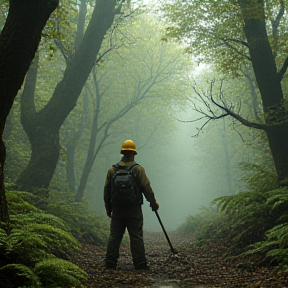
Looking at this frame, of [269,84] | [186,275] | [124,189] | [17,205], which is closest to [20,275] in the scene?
[17,205]

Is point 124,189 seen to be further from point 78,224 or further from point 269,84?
point 269,84

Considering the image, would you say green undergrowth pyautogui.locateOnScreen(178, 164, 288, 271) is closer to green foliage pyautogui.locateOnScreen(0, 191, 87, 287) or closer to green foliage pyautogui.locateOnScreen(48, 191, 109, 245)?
green foliage pyautogui.locateOnScreen(0, 191, 87, 287)

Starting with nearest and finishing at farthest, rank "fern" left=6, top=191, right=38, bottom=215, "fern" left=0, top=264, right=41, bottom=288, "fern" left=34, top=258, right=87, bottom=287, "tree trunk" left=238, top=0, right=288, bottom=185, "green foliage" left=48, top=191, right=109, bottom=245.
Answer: "fern" left=0, top=264, right=41, bottom=288
"fern" left=34, top=258, right=87, bottom=287
"fern" left=6, top=191, right=38, bottom=215
"tree trunk" left=238, top=0, right=288, bottom=185
"green foliage" left=48, top=191, right=109, bottom=245

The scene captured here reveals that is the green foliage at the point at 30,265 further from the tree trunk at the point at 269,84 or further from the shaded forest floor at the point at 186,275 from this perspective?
the tree trunk at the point at 269,84

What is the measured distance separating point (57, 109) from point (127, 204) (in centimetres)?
496

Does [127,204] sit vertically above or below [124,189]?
below

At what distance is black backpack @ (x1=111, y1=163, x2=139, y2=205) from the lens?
6531 mm

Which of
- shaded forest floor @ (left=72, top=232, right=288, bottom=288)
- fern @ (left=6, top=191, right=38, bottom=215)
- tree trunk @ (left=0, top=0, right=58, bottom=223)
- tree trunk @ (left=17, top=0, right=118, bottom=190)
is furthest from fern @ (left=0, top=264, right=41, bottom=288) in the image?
tree trunk @ (left=17, top=0, right=118, bottom=190)

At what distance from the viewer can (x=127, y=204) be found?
6.64 metres

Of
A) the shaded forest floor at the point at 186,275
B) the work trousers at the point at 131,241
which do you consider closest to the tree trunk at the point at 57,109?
the shaded forest floor at the point at 186,275

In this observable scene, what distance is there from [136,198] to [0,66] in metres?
3.43

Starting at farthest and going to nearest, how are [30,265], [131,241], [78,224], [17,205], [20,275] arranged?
[78,224] < [131,241] < [17,205] < [30,265] < [20,275]

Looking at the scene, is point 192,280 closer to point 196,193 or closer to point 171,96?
point 171,96

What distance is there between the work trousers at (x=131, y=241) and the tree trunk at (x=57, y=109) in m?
3.96
